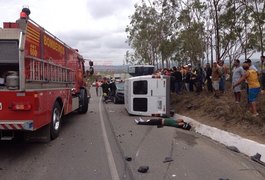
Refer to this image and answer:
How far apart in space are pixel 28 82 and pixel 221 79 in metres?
11.1

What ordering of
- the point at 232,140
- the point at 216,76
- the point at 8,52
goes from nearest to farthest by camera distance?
1. the point at 8,52
2. the point at 232,140
3. the point at 216,76

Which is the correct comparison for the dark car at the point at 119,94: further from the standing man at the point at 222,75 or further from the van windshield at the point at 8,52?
the van windshield at the point at 8,52

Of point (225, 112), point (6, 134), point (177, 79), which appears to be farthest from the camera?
point (177, 79)

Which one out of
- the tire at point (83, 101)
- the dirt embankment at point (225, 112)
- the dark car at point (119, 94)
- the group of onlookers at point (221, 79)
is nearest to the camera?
the dirt embankment at point (225, 112)

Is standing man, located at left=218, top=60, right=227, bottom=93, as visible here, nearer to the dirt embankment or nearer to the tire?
the dirt embankment

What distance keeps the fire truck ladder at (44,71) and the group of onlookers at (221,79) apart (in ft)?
19.2

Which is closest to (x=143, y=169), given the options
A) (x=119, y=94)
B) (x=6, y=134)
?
(x=6, y=134)

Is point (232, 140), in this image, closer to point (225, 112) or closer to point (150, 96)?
point (225, 112)

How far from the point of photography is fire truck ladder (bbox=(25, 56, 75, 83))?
892cm

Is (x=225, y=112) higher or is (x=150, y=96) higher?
(x=150, y=96)

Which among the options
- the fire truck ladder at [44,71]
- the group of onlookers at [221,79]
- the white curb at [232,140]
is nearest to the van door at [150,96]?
the group of onlookers at [221,79]

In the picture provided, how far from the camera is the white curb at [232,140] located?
361 inches

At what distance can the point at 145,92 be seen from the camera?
17484mm

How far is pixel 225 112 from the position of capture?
13.8m
